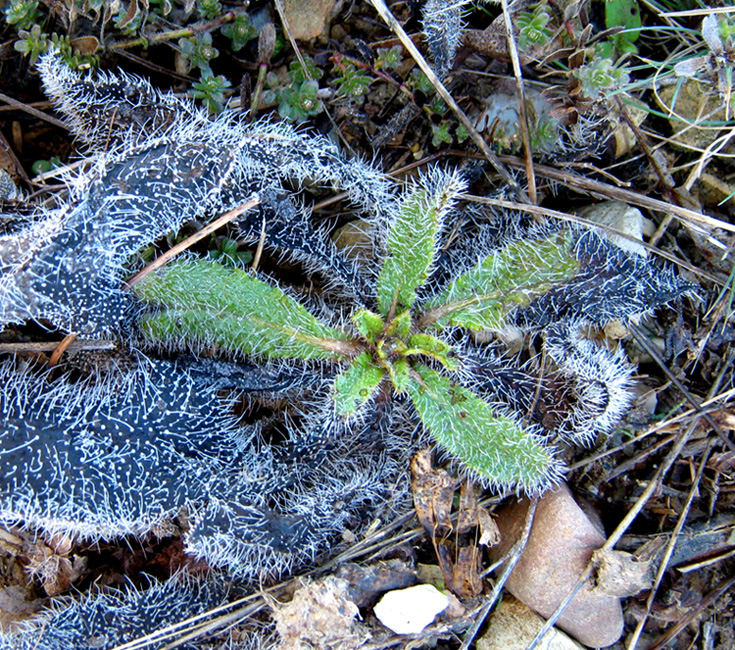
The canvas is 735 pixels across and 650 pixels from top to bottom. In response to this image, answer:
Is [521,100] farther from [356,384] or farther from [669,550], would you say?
[669,550]

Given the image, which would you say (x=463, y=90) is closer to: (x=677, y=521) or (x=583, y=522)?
(x=583, y=522)

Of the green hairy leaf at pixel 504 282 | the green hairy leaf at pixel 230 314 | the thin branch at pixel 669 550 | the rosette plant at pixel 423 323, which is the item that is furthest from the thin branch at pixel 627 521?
the green hairy leaf at pixel 230 314

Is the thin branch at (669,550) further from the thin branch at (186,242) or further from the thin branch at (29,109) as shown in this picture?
the thin branch at (29,109)

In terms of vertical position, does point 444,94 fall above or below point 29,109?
below

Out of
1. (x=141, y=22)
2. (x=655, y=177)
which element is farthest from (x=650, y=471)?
(x=141, y=22)

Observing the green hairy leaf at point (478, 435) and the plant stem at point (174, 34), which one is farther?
the plant stem at point (174, 34)

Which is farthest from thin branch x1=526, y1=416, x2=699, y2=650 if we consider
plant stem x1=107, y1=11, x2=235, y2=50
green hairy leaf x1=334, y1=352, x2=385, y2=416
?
plant stem x1=107, y1=11, x2=235, y2=50

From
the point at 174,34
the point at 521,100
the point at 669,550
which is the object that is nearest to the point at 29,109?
the point at 174,34
